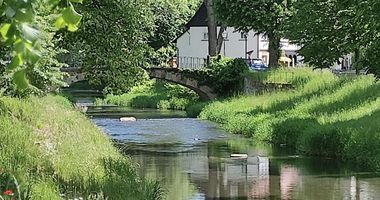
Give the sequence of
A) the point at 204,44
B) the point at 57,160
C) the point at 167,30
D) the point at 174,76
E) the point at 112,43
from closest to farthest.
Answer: the point at 57,160
the point at 112,43
the point at 174,76
the point at 204,44
the point at 167,30

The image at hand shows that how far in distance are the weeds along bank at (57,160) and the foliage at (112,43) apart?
5.53 metres

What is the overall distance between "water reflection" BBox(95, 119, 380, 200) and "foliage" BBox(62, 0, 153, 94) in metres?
2.71

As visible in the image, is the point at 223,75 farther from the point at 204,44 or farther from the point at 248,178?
the point at 248,178

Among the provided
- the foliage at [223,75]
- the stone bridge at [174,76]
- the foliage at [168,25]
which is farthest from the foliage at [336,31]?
the foliage at [168,25]

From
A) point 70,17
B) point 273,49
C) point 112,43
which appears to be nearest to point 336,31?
point 112,43

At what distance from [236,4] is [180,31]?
111 ft

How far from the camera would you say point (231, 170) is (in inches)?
858

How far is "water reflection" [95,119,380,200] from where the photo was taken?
17.7 meters

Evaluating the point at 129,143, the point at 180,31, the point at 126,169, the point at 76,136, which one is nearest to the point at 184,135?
the point at 129,143

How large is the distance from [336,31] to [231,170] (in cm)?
498

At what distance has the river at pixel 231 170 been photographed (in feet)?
58.3

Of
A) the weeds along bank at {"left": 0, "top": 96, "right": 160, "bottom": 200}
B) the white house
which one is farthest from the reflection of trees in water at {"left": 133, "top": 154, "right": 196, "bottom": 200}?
the white house

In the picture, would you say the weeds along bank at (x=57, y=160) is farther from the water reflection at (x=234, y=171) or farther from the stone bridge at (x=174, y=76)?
the stone bridge at (x=174, y=76)

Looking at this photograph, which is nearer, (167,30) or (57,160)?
(57,160)
